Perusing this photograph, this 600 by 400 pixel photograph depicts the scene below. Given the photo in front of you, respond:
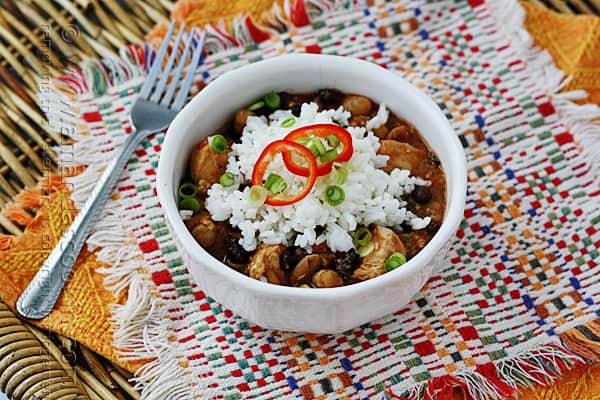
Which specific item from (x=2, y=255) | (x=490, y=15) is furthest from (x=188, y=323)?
(x=490, y=15)

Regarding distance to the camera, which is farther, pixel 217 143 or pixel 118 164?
pixel 118 164

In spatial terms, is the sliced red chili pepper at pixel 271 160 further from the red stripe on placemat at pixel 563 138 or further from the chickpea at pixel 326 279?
the red stripe on placemat at pixel 563 138

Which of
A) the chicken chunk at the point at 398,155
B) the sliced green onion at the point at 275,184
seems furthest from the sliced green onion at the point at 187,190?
the chicken chunk at the point at 398,155

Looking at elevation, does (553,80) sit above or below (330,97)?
below

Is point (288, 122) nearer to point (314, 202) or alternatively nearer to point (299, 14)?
point (314, 202)

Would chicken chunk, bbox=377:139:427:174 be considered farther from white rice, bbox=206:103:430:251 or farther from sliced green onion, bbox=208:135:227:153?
sliced green onion, bbox=208:135:227:153

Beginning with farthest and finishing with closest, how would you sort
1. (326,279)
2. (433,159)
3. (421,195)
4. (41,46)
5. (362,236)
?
1. (41,46)
2. (433,159)
3. (421,195)
4. (362,236)
5. (326,279)

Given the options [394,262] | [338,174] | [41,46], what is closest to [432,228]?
[394,262]

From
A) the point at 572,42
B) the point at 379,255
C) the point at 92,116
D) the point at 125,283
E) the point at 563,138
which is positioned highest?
the point at 92,116

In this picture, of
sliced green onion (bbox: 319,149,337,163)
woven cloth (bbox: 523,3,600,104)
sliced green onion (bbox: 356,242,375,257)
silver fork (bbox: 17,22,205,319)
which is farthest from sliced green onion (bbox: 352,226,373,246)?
woven cloth (bbox: 523,3,600,104)
